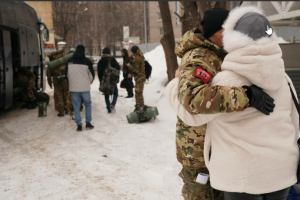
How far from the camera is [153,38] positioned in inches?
2304

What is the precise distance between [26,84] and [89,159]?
5679 mm

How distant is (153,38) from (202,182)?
57.2 metres

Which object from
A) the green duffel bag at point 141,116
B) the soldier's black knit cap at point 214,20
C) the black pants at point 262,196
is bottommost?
the green duffel bag at point 141,116

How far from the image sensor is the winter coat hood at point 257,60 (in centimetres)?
190

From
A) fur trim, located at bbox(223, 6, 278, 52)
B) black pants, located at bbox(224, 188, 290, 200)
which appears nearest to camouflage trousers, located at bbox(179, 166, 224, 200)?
black pants, located at bbox(224, 188, 290, 200)

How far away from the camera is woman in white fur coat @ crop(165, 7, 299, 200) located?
1.91 m

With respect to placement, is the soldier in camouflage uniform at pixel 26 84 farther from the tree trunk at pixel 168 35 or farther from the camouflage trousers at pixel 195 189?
the camouflage trousers at pixel 195 189

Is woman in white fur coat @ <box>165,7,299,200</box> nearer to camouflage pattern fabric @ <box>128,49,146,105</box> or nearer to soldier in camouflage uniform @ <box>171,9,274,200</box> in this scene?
soldier in camouflage uniform @ <box>171,9,274,200</box>

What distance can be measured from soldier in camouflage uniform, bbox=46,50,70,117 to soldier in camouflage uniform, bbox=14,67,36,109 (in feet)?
5.13

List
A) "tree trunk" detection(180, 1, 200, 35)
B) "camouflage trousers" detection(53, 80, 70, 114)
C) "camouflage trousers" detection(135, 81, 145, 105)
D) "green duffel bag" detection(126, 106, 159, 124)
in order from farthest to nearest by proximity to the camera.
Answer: "tree trunk" detection(180, 1, 200, 35) → "camouflage trousers" detection(53, 80, 70, 114) → "camouflage trousers" detection(135, 81, 145, 105) → "green duffel bag" detection(126, 106, 159, 124)

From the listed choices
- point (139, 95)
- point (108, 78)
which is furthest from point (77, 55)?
point (139, 95)

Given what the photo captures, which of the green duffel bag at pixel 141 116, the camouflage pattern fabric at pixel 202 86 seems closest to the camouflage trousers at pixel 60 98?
the green duffel bag at pixel 141 116

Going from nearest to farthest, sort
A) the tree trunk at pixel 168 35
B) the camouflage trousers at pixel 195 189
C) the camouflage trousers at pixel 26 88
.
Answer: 1. the camouflage trousers at pixel 195 189
2. the tree trunk at pixel 168 35
3. the camouflage trousers at pixel 26 88

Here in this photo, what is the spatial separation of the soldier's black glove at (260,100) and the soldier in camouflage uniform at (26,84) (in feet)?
31.2
